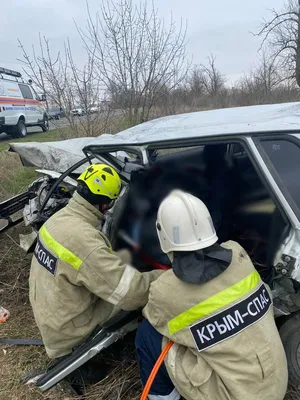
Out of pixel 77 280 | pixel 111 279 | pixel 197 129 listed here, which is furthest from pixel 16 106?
pixel 111 279

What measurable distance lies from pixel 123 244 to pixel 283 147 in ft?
3.92

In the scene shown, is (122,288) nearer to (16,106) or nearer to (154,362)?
(154,362)

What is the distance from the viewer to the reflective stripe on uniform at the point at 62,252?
6.63 feet

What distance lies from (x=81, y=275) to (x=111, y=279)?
17cm

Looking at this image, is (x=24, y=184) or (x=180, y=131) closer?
(x=180, y=131)

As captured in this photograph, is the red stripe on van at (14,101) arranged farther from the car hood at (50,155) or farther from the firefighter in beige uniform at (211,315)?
the firefighter in beige uniform at (211,315)

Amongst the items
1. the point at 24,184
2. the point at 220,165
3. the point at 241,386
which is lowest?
the point at 24,184

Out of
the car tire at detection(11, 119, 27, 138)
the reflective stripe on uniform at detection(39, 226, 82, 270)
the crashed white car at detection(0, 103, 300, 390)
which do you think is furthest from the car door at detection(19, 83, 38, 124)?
the reflective stripe on uniform at detection(39, 226, 82, 270)

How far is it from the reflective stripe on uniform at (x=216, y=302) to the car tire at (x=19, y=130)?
13062 mm

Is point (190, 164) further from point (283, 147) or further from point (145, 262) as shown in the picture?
point (283, 147)

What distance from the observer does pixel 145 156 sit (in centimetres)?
236

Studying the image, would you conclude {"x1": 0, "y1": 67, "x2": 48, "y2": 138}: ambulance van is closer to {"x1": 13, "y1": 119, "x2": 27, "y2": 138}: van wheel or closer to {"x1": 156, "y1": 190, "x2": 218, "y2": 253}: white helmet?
{"x1": 13, "y1": 119, "x2": 27, "y2": 138}: van wheel

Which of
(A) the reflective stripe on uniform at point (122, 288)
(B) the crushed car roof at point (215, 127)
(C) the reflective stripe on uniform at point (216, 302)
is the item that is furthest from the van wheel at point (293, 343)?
(B) the crushed car roof at point (215, 127)

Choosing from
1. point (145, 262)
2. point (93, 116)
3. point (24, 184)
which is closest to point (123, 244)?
point (145, 262)
